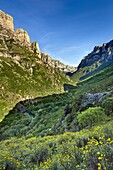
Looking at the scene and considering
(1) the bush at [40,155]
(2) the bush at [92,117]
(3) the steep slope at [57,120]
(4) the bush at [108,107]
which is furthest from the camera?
(3) the steep slope at [57,120]

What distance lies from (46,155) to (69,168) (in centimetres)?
528

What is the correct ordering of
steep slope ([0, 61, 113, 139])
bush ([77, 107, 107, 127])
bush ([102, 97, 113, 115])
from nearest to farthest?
bush ([77, 107, 107, 127]) → bush ([102, 97, 113, 115]) → steep slope ([0, 61, 113, 139])

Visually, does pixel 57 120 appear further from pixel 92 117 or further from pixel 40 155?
pixel 40 155

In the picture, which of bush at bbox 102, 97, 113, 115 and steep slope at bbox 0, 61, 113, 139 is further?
steep slope at bbox 0, 61, 113, 139

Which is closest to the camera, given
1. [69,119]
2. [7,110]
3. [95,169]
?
[95,169]

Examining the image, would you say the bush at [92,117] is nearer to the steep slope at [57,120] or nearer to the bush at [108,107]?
the bush at [108,107]

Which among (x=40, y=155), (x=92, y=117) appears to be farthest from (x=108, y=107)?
(x=40, y=155)

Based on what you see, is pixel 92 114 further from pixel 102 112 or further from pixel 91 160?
pixel 91 160

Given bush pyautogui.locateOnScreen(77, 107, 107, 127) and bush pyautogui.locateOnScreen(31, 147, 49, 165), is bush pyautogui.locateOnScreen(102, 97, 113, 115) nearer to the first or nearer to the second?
bush pyautogui.locateOnScreen(77, 107, 107, 127)

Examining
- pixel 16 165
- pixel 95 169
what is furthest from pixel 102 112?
pixel 95 169

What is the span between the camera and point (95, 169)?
20.8 feet

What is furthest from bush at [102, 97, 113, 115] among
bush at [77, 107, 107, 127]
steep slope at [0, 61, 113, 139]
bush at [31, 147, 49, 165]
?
bush at [31, 147, 49, 165]

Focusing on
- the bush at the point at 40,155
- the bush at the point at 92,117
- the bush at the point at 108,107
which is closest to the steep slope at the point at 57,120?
the bush at the point at 92,117

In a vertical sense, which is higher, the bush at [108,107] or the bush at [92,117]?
the bush at [108,107]
